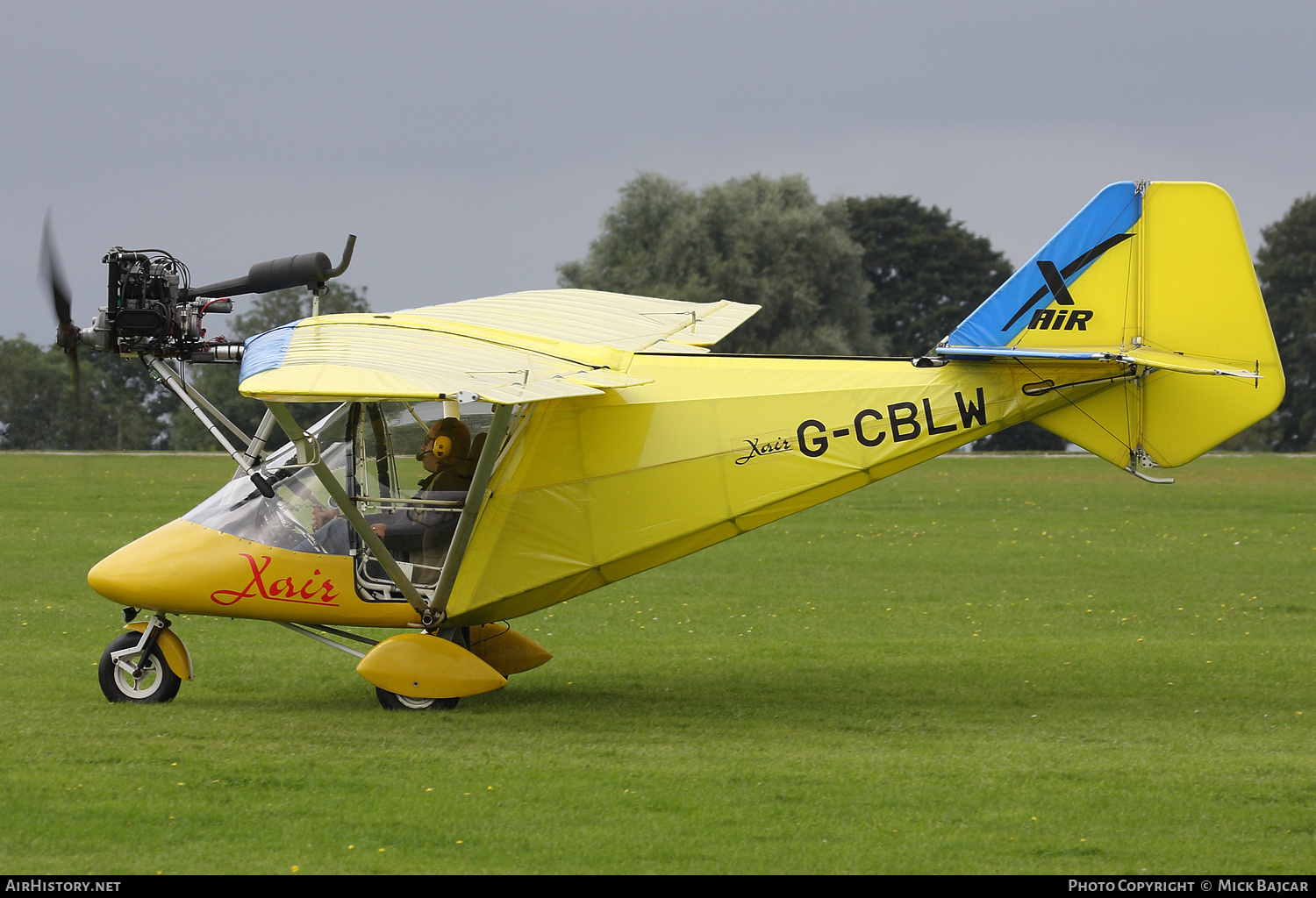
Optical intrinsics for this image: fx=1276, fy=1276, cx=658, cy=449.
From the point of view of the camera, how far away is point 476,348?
9953mm

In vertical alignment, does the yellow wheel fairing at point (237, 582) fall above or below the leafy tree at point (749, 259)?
below

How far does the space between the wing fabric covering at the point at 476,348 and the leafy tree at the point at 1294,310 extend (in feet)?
228

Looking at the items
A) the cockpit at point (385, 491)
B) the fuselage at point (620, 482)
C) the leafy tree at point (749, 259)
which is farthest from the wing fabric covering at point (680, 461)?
the leafy tree at point (749, 259)

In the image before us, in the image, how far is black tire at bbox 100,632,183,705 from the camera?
10711 mm

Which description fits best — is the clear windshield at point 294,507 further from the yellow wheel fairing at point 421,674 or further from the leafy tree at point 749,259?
the leafy tree at point 749,259

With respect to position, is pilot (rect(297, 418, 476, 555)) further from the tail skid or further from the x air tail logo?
the x air tail logo

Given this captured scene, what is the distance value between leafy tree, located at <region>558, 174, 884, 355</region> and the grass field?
45.3m

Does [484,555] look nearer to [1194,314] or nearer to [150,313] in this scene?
[150,313]

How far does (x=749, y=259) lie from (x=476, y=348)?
186 feet

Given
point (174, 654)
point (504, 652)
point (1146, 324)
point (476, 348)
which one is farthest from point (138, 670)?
point (1146, 324)

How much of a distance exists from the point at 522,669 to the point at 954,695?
3920mm

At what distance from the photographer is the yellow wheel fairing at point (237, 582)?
1048 cm

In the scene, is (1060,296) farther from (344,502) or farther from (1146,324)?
(344,502)

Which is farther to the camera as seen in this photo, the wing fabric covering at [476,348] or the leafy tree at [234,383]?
the leafy tree at [234,383]
